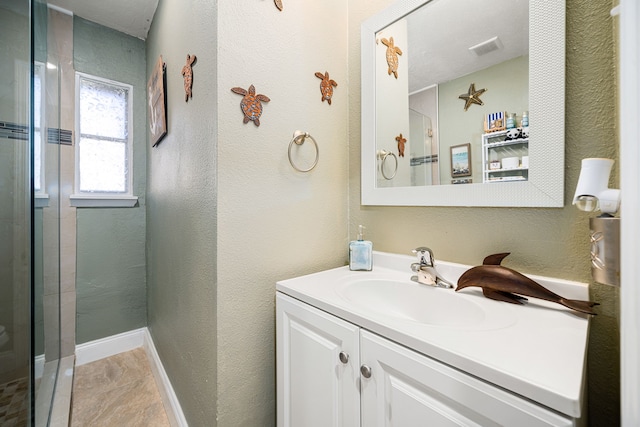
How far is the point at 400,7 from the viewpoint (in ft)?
3.55

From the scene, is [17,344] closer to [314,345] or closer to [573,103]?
[314,345]

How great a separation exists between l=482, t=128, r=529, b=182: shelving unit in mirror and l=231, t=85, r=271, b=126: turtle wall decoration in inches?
30.0

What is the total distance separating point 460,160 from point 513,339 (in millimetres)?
596

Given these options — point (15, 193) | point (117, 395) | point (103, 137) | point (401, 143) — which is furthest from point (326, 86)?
point (117, 395)

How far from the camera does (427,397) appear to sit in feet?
1.74

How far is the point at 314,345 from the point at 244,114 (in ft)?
2.56

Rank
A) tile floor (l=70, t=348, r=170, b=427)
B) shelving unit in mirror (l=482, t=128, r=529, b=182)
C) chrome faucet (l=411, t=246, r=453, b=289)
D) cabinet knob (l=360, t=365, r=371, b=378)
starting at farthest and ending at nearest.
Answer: tile floor (l=70, t=348, r=170, b=427)
chrome faucet (l=411, t=246, r=453, b=289)
shelving unit in mirror (l=482, t=128, r=529, b=182)
cabinet knob (l=360, t=365, r=371, b=378)

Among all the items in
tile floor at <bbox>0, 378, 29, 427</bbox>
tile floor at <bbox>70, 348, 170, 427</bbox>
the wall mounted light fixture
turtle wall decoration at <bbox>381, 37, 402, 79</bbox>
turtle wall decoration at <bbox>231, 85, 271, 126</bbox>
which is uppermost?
turtle wall decoration at <bbox>381, 37, 402, 79</bbox>

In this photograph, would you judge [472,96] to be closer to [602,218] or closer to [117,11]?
[602,218]

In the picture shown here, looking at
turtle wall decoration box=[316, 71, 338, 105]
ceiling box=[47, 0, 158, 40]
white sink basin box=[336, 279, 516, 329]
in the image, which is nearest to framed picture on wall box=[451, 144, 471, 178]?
white sink basin box=[336, 279, 516, 329]

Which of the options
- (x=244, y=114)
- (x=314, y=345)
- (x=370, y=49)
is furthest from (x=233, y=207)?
(x=370, y=49)

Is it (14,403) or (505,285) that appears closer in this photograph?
(505,285)

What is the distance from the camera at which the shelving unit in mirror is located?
790 mm

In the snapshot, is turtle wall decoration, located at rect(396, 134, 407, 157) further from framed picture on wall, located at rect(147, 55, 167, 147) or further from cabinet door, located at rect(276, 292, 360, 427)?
framed picture on wall, located at rect(147, 55, 167, 147)
